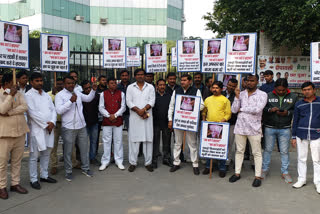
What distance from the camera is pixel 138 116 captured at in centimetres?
614

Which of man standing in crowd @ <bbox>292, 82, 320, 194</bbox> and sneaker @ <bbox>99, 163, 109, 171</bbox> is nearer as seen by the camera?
man standing in crowd @ <bbox>292, 82, 320, 194</bbox>

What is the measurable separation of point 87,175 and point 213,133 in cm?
252

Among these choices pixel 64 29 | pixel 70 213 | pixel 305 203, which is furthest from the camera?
pixel 64 29

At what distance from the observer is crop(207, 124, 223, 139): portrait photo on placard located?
A: 18.7 ft

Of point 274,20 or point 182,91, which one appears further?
point 274,20

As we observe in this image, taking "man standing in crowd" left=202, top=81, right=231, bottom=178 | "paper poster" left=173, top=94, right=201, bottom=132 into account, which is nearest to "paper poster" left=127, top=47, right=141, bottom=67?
"paper poster" left=173, top=94, right=201, bottom=132

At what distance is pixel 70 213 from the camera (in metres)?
4.16

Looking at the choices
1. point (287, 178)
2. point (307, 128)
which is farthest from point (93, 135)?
point (307, 128)

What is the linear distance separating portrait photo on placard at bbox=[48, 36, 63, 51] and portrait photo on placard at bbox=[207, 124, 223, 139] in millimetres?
3723

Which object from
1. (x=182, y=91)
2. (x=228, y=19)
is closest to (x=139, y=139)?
(x=182, y=91)

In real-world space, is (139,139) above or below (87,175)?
above

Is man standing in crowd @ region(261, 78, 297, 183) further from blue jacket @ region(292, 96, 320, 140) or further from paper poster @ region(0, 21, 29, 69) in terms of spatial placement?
paper poster @ region(0, 21, 29, 69)

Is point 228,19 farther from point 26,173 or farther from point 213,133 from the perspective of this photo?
point 26,173

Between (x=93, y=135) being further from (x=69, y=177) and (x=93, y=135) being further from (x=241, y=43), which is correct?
(x=241, y=43)
